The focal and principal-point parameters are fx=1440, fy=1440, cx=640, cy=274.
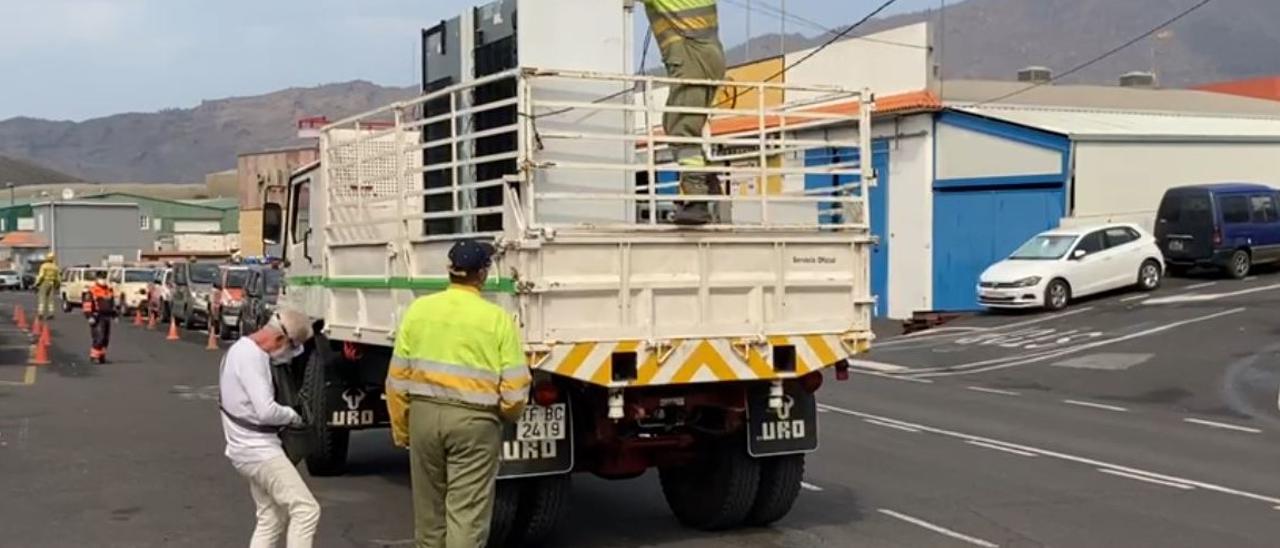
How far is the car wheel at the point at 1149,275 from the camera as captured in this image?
28.8 meters

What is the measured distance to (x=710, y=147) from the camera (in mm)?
9297

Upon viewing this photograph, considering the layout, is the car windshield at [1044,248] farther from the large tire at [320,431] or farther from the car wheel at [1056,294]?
the large tire at [320,431]

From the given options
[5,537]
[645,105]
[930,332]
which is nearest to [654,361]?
[645,105]

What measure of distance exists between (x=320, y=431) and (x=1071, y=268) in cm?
1977

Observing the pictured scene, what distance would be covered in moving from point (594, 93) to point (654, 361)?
1.91 meters

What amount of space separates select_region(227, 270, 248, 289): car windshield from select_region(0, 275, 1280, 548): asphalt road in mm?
8545

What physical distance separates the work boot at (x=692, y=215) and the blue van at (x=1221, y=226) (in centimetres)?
2332

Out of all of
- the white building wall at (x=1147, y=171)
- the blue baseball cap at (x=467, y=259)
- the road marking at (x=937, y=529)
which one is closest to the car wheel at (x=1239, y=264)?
the white building wall at (x=1147, y=171)

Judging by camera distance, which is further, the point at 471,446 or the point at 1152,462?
the point at 1152,462

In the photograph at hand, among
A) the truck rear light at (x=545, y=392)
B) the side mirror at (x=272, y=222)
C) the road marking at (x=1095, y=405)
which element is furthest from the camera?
the road marking at (x=1095, y=405)

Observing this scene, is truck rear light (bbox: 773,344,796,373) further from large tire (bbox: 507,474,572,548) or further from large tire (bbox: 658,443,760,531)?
large tire (bbox: 507,474,572,548)

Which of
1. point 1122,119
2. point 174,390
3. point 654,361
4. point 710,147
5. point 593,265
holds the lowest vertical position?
point 174,390

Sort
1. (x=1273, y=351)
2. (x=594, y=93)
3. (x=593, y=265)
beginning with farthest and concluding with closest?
(x=1273, y=351), (x=594, y=93), (x=593, y=265)

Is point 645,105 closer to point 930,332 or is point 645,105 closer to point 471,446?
point 471,446
